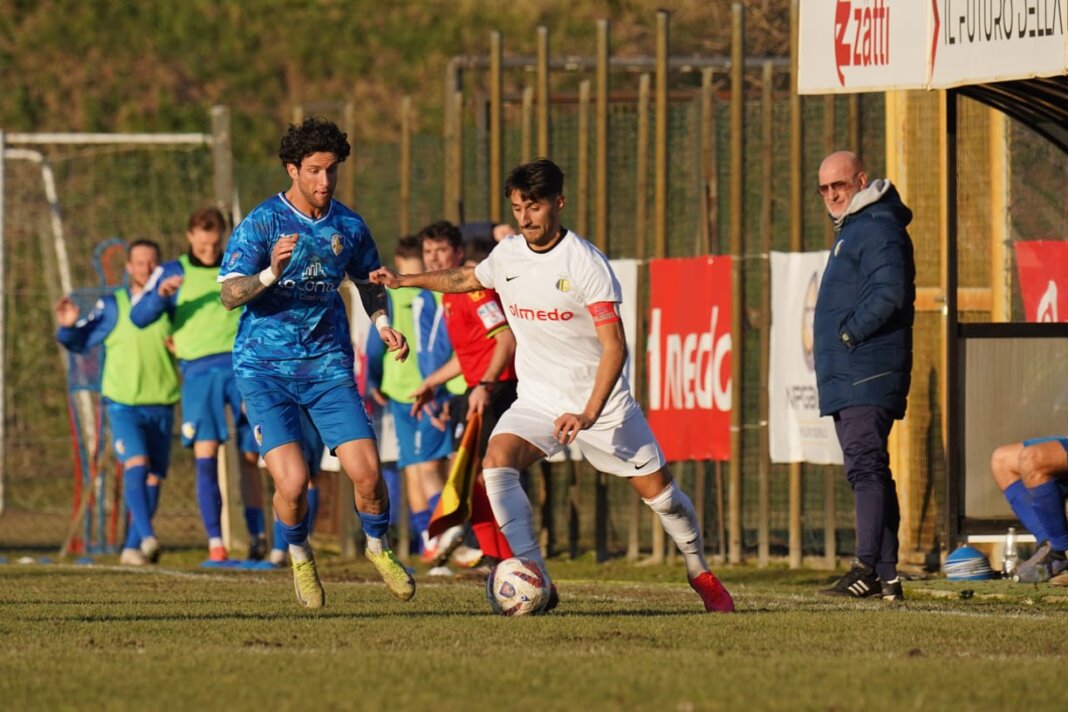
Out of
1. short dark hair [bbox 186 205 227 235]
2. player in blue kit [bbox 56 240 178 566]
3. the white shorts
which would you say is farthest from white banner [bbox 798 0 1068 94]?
player in blue kit [bbox 56 240 178 566]

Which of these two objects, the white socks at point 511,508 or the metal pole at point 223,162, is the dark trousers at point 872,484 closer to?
the white socks at point 511,508

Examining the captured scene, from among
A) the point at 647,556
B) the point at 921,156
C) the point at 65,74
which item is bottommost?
the point at 647,556

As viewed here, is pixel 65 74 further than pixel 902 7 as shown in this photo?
Yes

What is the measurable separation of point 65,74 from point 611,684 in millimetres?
25553

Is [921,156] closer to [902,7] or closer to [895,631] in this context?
[902,7]

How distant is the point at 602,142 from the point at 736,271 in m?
1.76

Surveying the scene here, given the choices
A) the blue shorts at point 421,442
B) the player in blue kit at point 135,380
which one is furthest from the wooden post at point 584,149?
the player in blue kit at point 135,380

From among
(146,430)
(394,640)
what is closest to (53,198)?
(146,430)

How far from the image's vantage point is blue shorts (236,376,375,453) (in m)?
10.1

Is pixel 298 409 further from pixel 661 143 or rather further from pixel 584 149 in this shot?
pixel 584 149

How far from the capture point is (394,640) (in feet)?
28.0

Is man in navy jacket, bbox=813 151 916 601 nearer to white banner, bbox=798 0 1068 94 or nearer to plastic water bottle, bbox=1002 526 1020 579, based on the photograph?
white banner, bbox=798 0 1068 94

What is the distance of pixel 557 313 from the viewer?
994 centimetres

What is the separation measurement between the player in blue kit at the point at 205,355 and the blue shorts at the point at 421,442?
1.16 m
